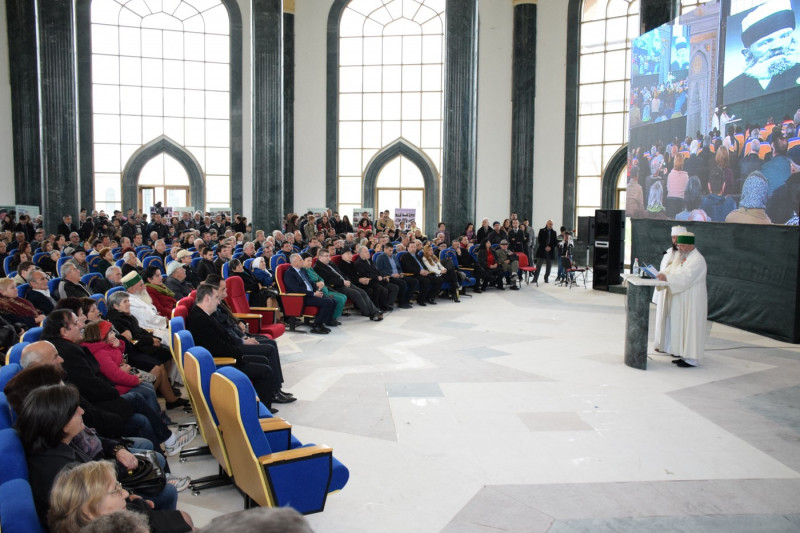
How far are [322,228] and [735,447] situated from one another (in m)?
12.5

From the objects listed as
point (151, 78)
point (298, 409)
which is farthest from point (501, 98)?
point (298, 409)

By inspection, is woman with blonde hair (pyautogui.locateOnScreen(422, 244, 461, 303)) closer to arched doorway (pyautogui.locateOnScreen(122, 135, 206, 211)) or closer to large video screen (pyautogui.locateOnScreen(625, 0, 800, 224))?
large video screen (pyautogui.locateOnScreen(625, 0, 800, 224))

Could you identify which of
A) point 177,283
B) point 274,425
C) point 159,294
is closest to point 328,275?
point 177,283

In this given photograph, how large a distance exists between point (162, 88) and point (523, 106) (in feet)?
38.4

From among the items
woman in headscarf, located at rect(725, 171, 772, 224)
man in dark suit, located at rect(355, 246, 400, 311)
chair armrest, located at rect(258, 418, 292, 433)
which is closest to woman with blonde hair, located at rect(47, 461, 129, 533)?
chair armrest, located at rect(258, 418, 292, 433)

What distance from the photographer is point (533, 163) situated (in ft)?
68.1

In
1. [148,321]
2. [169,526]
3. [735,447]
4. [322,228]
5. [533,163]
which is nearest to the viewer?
[169,526]

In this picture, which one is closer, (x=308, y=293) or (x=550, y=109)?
(x=308, y=293)

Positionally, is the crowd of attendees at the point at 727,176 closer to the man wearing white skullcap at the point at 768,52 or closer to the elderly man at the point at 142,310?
the man wearing white skullcap at the point at 768,52

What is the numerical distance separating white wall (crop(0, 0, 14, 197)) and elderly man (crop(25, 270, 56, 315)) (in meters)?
13.9

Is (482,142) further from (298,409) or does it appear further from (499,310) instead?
(298,409)

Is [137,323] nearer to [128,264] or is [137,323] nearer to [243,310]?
[243,310]

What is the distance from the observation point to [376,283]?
11.1m

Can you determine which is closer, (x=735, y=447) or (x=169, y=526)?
(x=169, y=526)
